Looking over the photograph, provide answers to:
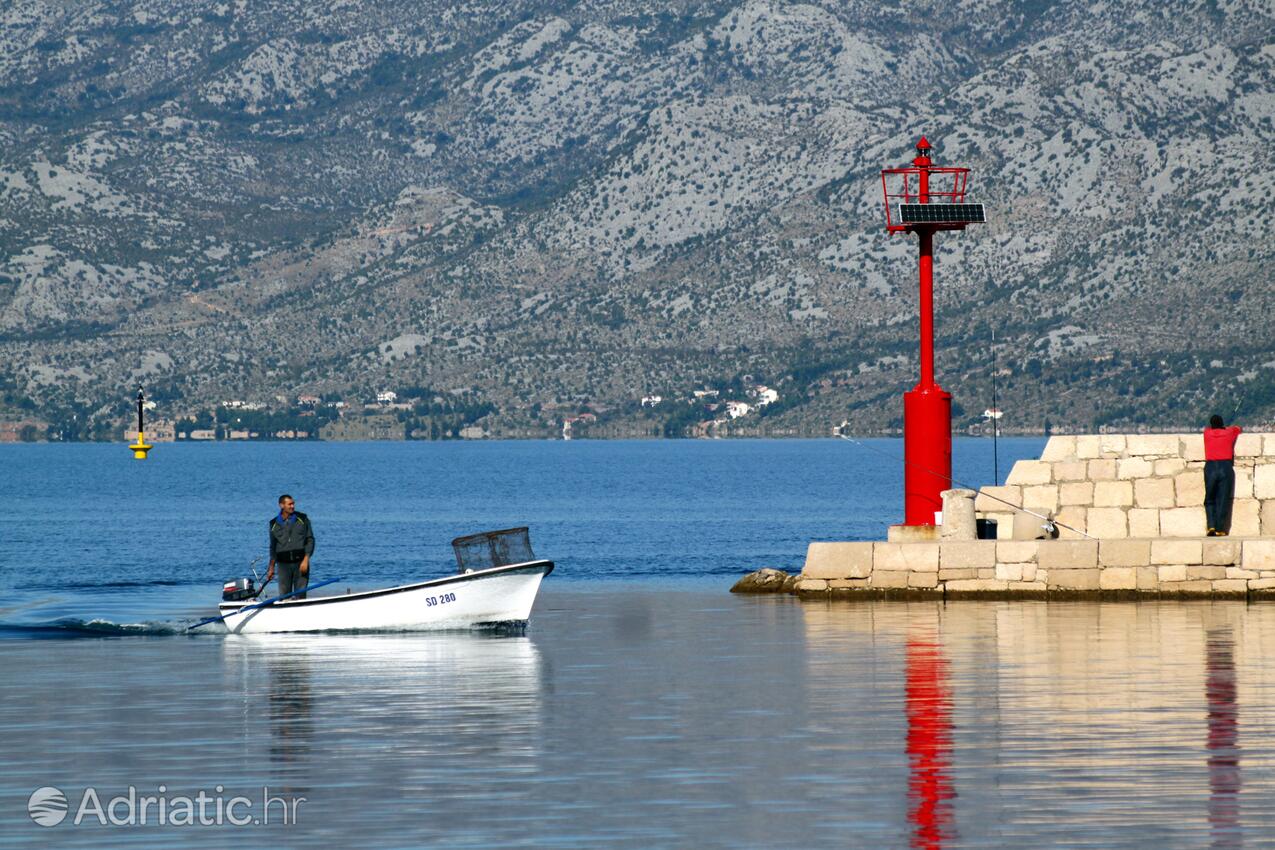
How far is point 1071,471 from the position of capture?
33.8 m

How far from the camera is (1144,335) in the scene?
198 metres

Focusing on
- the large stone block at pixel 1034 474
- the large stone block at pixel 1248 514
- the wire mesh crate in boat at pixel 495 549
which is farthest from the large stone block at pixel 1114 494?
the wire mesh crate in boat at pixel 495 549

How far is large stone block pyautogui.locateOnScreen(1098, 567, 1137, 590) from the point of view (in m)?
32.2

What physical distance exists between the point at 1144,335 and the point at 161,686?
181 m

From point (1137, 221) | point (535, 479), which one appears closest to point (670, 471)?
point (535, 479)

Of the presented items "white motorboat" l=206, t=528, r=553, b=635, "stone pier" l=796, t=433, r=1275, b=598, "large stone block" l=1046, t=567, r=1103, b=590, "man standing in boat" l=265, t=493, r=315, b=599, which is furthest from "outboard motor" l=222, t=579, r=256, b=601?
"large stone block" l=1046, t=567, r=1103, b=590

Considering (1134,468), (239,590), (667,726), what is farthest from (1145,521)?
(667,726)

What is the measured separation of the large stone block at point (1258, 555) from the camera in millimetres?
31578

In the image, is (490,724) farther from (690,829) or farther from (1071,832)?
(1071,832)

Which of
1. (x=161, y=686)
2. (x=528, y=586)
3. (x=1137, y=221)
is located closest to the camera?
(x=161, y=686)

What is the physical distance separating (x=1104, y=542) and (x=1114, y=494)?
1.18 m

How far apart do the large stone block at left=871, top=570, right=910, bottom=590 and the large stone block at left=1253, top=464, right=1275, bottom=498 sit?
5.25 meters

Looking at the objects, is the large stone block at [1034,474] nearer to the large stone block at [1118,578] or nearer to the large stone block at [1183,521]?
the large stone block at [1183,521]

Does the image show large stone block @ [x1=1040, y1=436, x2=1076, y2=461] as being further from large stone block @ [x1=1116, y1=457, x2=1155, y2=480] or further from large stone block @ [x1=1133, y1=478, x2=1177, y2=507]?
large stone block @ [x1=1133, y1=478, x2=1177, y2=507]
